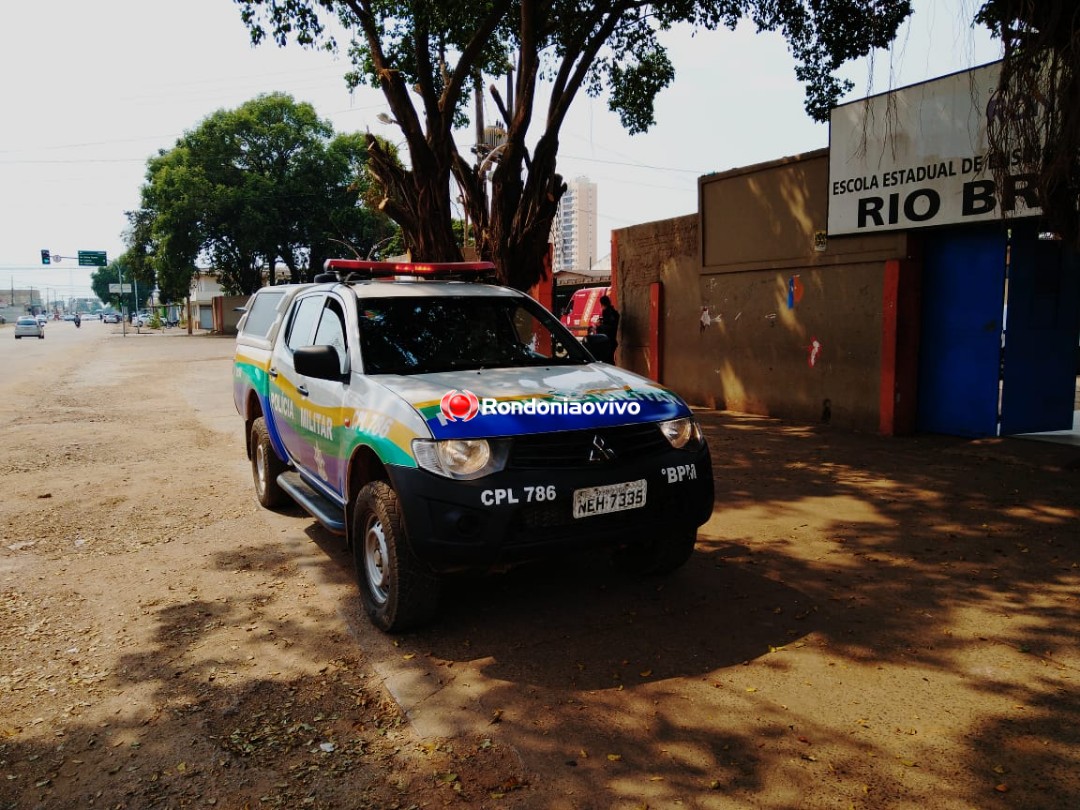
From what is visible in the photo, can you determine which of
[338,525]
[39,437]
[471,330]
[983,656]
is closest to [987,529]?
[983,656]

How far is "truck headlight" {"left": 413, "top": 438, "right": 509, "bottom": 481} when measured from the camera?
389 centimetres

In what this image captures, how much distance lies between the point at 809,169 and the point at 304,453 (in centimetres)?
810

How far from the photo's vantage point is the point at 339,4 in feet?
41.1

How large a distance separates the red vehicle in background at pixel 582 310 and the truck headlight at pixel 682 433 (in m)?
14.6

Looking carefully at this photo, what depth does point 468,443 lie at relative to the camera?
12.9ft

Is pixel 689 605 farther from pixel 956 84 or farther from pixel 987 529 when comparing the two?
pixel 956 84

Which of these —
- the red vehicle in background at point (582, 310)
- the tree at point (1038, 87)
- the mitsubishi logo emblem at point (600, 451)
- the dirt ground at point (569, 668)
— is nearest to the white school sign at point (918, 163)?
the tree at point (1038, 87)

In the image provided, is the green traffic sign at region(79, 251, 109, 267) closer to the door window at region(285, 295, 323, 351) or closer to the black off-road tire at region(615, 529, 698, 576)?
the door window at region(285, 295, 323, 351)

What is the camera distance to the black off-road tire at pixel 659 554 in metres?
4.83

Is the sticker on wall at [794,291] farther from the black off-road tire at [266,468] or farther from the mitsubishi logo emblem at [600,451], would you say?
the mitsubishi logo emblem at [600,451]

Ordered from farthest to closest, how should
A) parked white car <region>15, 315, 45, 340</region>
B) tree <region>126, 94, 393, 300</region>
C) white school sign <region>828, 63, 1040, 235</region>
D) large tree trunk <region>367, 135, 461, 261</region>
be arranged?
parked white car <region>15, 315, 45, 340</region> < tree <region>126, 94, 393, 300</region> < large tree trunk <region>367, 135, 461, 261</region> < white school sign <region>828, 63, 1040, 235</region>

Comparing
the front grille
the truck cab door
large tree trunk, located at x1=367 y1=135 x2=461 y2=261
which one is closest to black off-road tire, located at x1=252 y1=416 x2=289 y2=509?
the truck cab door

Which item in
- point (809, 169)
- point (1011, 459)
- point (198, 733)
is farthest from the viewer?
point (809, 169)

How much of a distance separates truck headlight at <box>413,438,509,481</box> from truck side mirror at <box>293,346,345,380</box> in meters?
1.02
